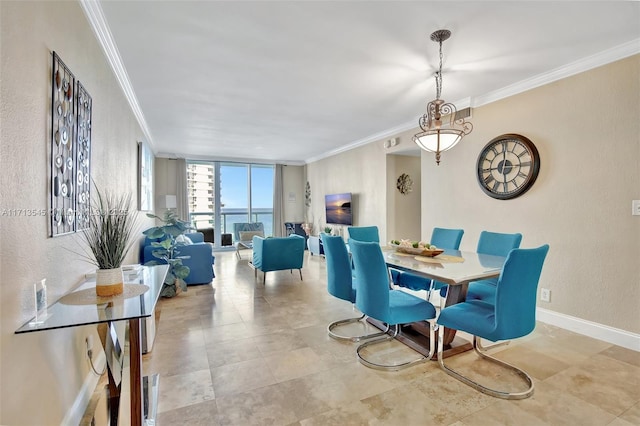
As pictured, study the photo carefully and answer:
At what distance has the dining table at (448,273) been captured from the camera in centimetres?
216

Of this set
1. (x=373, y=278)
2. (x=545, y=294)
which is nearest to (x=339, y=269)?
(x=373, y=278)

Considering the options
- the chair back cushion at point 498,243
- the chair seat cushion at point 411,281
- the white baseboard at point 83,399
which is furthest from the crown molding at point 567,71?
the white baseboard at point 83,399

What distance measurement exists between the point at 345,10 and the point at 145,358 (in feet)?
10.1

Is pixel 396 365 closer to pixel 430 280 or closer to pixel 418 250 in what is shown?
pixel 418 250

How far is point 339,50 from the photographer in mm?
2732

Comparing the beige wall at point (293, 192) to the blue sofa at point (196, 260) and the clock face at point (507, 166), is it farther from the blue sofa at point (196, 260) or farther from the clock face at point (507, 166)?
the clock face at point (507, 166)

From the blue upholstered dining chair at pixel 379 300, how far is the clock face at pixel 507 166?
6.74ft

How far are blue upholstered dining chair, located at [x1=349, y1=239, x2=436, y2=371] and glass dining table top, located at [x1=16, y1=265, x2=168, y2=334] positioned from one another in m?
1.39

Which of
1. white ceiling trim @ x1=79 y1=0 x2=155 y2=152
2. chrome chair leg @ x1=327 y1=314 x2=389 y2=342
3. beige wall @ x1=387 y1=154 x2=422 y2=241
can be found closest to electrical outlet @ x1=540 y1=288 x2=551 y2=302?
chrome chair leg @ x1=327 y1=314 x2=389 y2=342

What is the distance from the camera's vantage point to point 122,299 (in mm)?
1552

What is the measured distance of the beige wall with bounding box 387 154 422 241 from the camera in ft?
19.0

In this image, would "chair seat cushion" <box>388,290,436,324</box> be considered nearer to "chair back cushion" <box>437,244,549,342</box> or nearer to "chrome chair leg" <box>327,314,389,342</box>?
"chair back cushion" <box>437,244,549,342</box>

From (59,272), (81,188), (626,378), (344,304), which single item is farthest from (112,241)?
(626,378)

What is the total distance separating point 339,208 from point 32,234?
19.7ft
